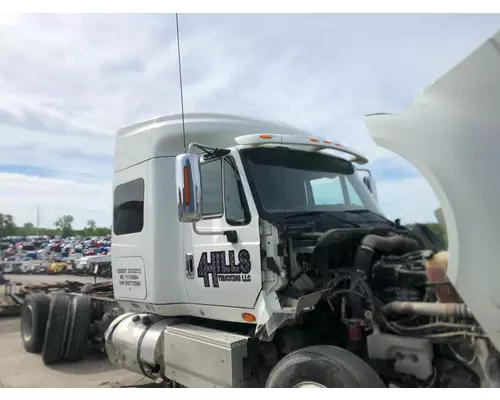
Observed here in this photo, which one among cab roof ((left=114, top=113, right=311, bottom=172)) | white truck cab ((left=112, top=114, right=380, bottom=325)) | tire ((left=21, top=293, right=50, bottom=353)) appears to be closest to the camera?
white truck cab ((left=112, top=114, right=380, bottom=325))

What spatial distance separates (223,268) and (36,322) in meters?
4.60

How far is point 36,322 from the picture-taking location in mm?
7695

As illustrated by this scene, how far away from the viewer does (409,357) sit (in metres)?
3.31

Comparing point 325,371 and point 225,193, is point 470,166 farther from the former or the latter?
point 225,193

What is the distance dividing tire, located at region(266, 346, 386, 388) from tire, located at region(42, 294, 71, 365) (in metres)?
4.48

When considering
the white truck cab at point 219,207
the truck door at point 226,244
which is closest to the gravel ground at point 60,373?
the white truck cab at point 219,207

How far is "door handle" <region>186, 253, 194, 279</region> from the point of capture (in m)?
4.94

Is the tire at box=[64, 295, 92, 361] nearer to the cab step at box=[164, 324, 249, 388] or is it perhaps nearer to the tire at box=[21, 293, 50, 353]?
the tire at box=[21, 293, 50, 353]

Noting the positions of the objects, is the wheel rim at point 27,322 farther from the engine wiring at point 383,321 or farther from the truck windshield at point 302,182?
the engine wiring at point 383,321

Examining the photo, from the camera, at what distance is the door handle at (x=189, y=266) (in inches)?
194

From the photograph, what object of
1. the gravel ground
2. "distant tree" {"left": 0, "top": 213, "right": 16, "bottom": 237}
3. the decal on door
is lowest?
the gravel ground

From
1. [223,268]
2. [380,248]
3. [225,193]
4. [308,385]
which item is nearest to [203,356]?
[223,268]

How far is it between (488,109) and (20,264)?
44.9 feet

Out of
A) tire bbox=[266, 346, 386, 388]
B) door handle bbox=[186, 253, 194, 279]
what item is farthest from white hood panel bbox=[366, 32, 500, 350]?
door handle bbox=[186, 253, 194, 279]
